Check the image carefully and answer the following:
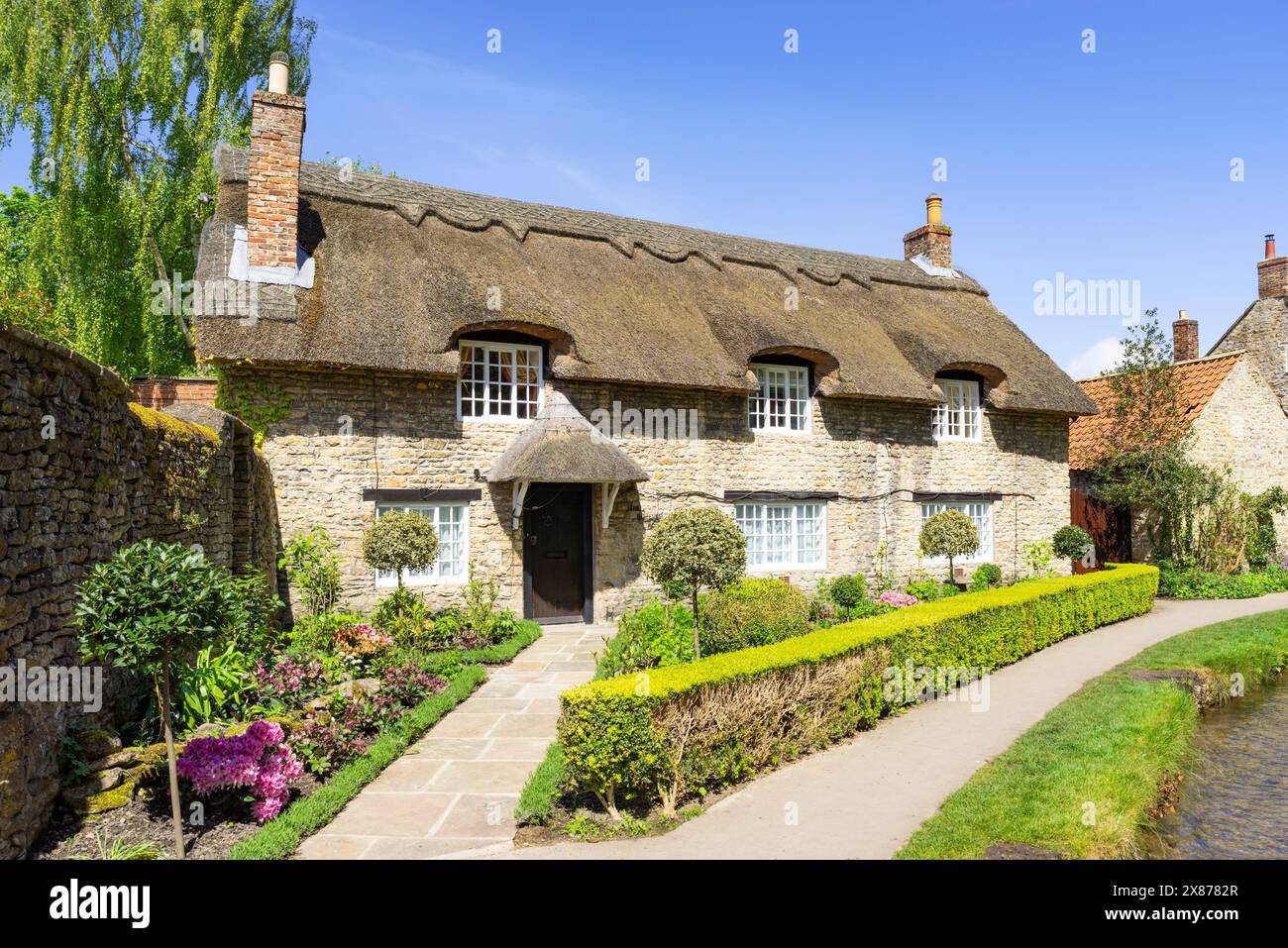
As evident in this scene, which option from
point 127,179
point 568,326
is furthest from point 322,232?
point 127,179

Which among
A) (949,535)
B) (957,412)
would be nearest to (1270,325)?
(957,412)

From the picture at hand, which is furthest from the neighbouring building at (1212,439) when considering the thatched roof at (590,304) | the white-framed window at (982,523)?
the white-framed window at (982,523)

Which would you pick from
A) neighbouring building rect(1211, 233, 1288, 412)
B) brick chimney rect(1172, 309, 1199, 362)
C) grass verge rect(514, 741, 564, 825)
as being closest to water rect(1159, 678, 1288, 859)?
grass verge rect(514, 741, 564, 825)

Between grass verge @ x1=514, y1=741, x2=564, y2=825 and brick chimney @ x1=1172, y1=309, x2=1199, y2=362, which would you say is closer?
grass verge @ x1=514, y1=741, x2=564, y2=825

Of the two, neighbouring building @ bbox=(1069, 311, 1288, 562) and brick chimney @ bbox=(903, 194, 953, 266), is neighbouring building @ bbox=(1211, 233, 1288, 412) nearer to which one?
neighbouring building @ bbox=(1069, 311, 1288, 562)

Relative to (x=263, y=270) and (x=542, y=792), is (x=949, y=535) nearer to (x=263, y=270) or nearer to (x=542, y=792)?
(x=542, y=792)

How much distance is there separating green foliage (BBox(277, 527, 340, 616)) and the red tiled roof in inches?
671

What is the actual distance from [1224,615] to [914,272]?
32.0 feet

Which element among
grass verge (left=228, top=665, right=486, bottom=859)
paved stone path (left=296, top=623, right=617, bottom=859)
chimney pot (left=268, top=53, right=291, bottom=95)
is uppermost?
chimney pot (left=268, top=53, right=291, bottom=95)

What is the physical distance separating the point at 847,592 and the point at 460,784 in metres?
9.43

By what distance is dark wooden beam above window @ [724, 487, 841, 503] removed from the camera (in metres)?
14.3

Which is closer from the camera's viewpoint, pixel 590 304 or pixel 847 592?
pixel 590 304

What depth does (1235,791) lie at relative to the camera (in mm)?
6980

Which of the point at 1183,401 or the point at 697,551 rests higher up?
→ the point at 1183,401
